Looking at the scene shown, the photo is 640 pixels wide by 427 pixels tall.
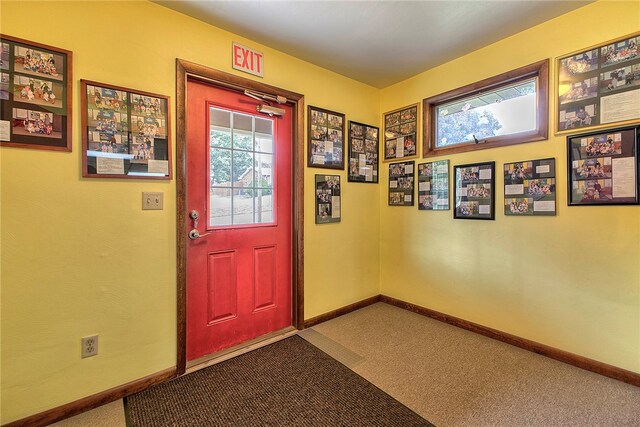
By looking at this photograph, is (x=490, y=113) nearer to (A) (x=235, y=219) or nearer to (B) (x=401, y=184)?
(B) (x=401, y=184)

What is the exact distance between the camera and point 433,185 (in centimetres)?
275

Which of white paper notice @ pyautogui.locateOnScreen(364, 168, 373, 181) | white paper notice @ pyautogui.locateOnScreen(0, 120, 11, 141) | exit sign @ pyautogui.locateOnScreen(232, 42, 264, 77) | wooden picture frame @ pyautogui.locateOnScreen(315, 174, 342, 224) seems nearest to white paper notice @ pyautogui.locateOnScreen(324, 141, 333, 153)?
wooden picture frame @ pyautogui.locateOnScreen(315, 174, 342, 224)

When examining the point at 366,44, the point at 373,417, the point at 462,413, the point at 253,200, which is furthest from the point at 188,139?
the point at 462,413

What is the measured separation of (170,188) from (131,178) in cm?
23

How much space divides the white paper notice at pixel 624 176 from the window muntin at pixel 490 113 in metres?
0.46

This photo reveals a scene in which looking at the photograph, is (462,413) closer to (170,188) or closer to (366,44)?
(170,188)

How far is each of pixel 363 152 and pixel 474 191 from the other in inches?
47.0

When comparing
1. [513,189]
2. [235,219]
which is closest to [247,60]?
[235,219]

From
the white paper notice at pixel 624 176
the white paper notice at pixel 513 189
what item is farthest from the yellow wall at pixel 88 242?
the white paper notice at pixel 624 176

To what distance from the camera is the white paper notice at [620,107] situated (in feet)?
5.61

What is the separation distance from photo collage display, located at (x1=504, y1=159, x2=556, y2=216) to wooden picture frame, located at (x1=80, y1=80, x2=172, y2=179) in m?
2.63

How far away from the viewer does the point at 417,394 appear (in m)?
1.68

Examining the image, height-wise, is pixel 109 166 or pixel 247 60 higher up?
pixel 247 60

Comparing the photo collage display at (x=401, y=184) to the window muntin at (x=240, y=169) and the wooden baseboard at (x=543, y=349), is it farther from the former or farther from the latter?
the window muntin at (x=240, y=169)
